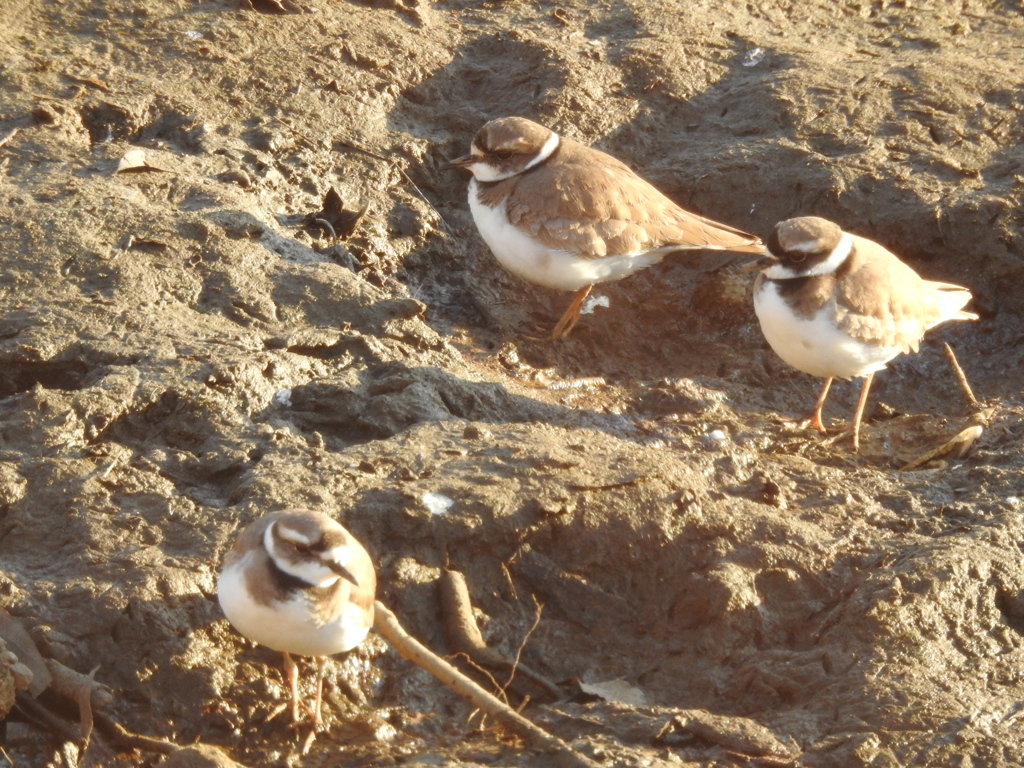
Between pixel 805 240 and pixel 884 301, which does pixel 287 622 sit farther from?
pixel 884 301

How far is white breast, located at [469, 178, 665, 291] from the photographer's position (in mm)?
6785

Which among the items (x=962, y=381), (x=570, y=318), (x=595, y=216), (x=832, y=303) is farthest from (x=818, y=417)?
(x=595, y=216)

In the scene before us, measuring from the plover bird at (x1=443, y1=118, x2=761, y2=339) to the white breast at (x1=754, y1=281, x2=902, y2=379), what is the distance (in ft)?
2.61

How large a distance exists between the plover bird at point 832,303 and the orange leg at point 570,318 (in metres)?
1.19

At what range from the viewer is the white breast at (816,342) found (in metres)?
6.12

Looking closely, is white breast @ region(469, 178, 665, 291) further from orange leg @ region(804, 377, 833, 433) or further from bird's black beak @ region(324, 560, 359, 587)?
bird's black beak @ region(324, 560, 359, 587)

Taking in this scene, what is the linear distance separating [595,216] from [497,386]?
1411mm

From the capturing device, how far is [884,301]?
6.24 meters

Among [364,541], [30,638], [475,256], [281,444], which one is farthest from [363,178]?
[30,638]

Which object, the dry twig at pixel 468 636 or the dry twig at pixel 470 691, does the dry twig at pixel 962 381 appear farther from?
the dry twig at pixel 470 691

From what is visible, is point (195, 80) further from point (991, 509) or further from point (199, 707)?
point (991, 509)

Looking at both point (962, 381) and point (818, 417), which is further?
point (962, 381)

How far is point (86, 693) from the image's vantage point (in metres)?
3.98

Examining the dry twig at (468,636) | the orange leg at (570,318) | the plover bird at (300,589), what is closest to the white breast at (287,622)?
the plover bird at (300,589)
